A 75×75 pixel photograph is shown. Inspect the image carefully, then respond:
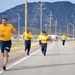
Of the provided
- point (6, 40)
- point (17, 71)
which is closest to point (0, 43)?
point (6, 40)

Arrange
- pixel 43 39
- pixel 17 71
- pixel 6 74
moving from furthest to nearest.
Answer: pixel 43 39, pixel 17 71, pixel 6 74

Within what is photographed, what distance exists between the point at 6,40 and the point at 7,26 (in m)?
0.64

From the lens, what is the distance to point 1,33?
1723 centimetres

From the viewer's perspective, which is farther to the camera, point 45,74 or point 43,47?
point 43,47

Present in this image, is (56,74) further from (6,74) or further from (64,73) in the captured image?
(6,74)

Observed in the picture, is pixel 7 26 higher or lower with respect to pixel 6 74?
higher

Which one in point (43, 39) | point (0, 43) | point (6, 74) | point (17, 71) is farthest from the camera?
point (43, 39)

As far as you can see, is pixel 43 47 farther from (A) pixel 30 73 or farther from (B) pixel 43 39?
(A) pixel 30 73

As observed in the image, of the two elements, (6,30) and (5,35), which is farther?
(5,35)

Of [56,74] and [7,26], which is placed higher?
[7,26]

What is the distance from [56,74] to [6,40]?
3166 millimetres

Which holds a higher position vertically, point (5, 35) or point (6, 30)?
point (6, 30)

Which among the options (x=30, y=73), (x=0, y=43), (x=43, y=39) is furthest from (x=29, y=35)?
(x=30, y=73)

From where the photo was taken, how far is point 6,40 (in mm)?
17469
